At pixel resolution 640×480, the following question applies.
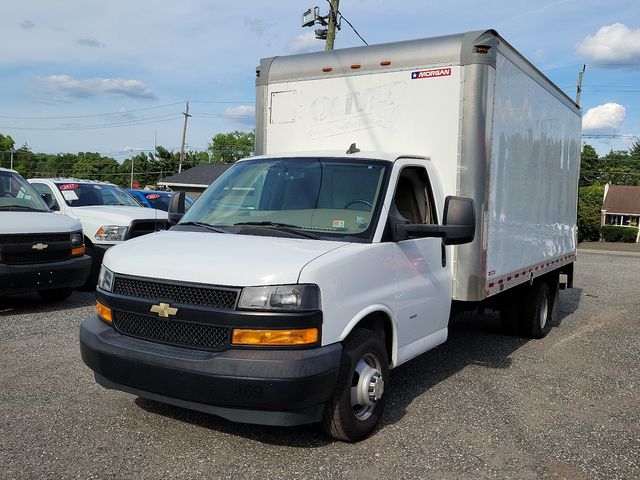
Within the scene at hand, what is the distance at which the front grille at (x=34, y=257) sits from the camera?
7.82 m

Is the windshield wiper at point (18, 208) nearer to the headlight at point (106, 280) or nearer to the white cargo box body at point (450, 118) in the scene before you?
the white cargo box body at point (450, 118)

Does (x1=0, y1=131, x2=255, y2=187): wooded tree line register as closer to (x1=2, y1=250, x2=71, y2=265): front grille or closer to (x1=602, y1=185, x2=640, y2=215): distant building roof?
(x1=602, y1=185, x2=640, y2=215): distant building roof

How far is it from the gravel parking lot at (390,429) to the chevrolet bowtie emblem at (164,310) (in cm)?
90

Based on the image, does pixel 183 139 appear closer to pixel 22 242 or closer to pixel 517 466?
pixel 22 242

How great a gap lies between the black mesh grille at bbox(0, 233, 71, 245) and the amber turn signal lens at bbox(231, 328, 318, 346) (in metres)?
5.35

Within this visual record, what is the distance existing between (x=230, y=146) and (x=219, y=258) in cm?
11961

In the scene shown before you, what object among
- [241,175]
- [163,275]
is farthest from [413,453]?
[241,175]

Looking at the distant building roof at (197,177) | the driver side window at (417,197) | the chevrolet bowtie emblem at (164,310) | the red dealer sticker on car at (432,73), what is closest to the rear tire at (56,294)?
the chevrolet bowtie emblem at (164,310)

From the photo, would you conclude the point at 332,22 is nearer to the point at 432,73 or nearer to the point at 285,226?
the point at 432,73

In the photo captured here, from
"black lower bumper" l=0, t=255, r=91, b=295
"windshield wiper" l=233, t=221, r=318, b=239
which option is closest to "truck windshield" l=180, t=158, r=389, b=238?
"windshield wiper" l=233, t=221, r=318, b=239

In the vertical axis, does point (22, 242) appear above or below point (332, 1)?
below

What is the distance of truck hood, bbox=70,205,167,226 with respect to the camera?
399 inches

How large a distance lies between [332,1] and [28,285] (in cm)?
1434

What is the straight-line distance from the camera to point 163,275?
3896mm
